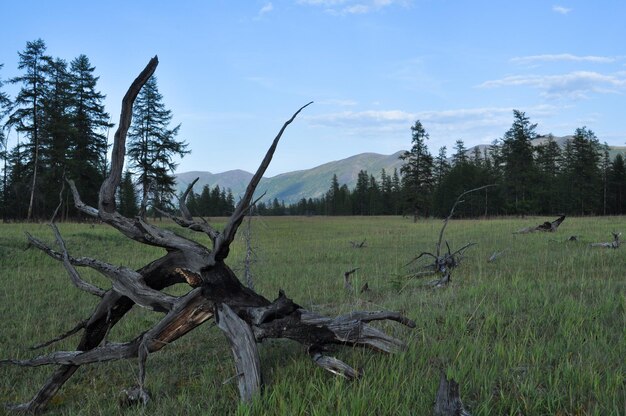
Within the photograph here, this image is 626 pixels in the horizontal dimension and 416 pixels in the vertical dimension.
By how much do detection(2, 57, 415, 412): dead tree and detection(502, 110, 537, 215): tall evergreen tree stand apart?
66.7 metres

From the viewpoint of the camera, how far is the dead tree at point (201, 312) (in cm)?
304

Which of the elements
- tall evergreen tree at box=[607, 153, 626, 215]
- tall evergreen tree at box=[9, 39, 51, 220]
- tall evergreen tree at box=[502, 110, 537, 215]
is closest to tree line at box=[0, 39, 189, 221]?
tall evergreen tree at box=[9, 39, 51, 220]

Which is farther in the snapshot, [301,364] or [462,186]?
[462,186]

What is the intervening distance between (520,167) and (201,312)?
225 feet

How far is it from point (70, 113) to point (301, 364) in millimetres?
43182

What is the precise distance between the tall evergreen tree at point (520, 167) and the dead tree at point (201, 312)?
66731 mm

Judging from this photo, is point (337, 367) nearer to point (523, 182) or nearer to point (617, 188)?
point (523, 182)

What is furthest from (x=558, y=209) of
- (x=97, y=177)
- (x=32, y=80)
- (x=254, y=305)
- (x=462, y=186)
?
(x=254, y=305)

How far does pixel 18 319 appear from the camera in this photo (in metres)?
6.91

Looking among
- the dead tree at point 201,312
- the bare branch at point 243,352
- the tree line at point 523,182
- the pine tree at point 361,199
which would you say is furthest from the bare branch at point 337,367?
the pine tree at point 361,199

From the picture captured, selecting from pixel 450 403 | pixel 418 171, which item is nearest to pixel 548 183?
pixel 418 171

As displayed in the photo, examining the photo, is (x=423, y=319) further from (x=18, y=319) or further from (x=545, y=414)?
(x=18, y=319)

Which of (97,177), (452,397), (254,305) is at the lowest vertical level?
(452,397)

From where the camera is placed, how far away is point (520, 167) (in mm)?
63469
